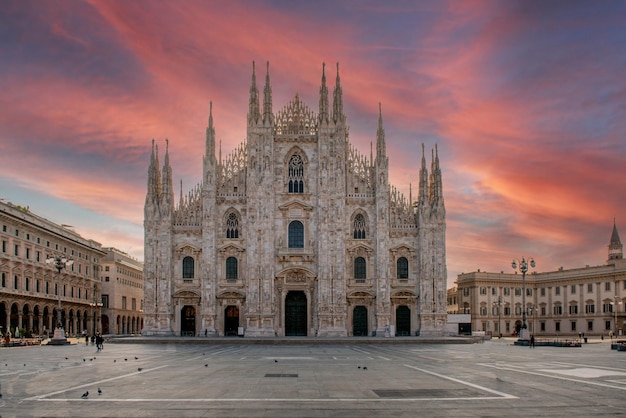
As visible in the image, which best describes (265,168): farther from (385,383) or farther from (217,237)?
(385,383)

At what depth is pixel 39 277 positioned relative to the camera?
82.1 m

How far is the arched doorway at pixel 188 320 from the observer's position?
228 ft

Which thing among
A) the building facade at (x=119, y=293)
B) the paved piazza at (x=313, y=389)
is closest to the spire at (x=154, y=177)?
Result: the paved piazza at (x=313, y=389)

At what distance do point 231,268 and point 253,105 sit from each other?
56.8 feet

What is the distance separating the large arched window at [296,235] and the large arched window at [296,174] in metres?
3.64

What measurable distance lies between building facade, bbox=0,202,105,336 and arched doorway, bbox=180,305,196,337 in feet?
40.2

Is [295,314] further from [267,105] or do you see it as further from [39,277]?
[39,277]

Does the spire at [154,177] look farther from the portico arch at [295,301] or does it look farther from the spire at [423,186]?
the spire at [423,186]

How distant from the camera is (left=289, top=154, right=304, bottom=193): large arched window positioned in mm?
71062

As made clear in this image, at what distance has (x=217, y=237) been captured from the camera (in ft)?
228

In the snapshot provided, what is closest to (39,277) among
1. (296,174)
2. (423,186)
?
(296,174)

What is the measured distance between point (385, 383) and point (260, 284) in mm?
46950

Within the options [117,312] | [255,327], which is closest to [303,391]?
[255,327]

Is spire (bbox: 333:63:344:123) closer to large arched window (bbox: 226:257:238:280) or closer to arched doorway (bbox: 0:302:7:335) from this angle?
large arched window (bbox: 226:257:238:280)
